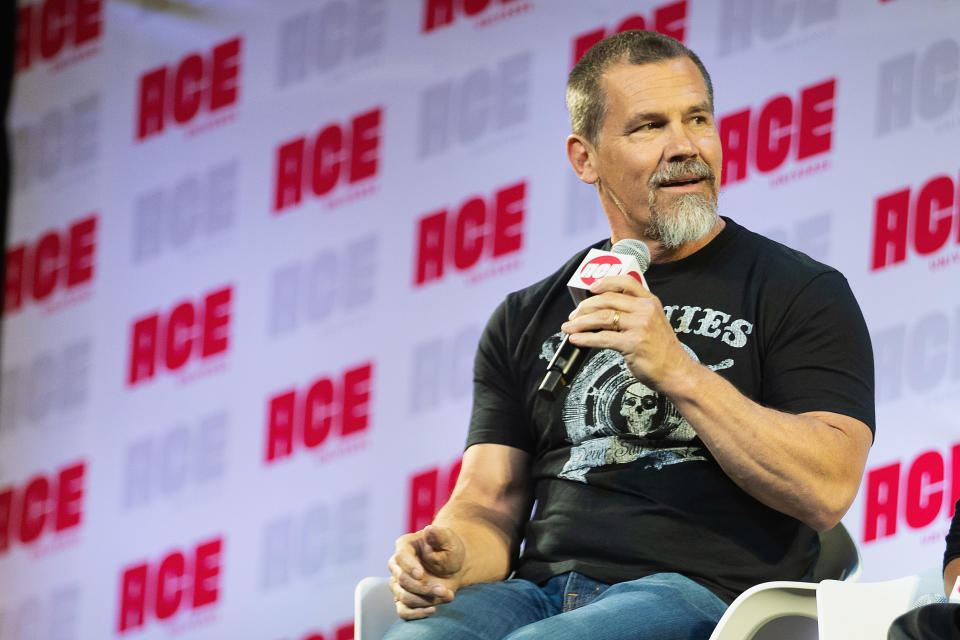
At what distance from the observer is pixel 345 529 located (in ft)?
12.3

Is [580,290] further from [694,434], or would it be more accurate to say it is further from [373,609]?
[373,609]

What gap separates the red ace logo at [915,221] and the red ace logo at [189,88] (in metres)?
2.15

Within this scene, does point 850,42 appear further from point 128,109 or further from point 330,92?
point 128,109

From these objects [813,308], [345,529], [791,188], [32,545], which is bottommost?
[32,545]

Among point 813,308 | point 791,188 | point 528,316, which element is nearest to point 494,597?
point 528,316

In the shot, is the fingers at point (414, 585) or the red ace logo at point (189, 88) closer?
the fingers at point (414, 585)

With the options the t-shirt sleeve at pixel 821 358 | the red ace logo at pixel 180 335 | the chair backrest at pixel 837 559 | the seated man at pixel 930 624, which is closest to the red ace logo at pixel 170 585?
the red ace logo at pixel 180 335

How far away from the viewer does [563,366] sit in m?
1.63

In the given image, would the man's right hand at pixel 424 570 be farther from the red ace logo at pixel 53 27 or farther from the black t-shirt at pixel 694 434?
the red ace logo at pixel 53 27

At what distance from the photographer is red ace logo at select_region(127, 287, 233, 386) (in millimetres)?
3984

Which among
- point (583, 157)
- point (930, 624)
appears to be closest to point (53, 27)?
point (583, 157)

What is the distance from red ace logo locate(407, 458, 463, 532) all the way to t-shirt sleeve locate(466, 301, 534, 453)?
1.43 meters

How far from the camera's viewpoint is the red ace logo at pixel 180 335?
3984 mm

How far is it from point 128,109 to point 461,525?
2.71 metres
